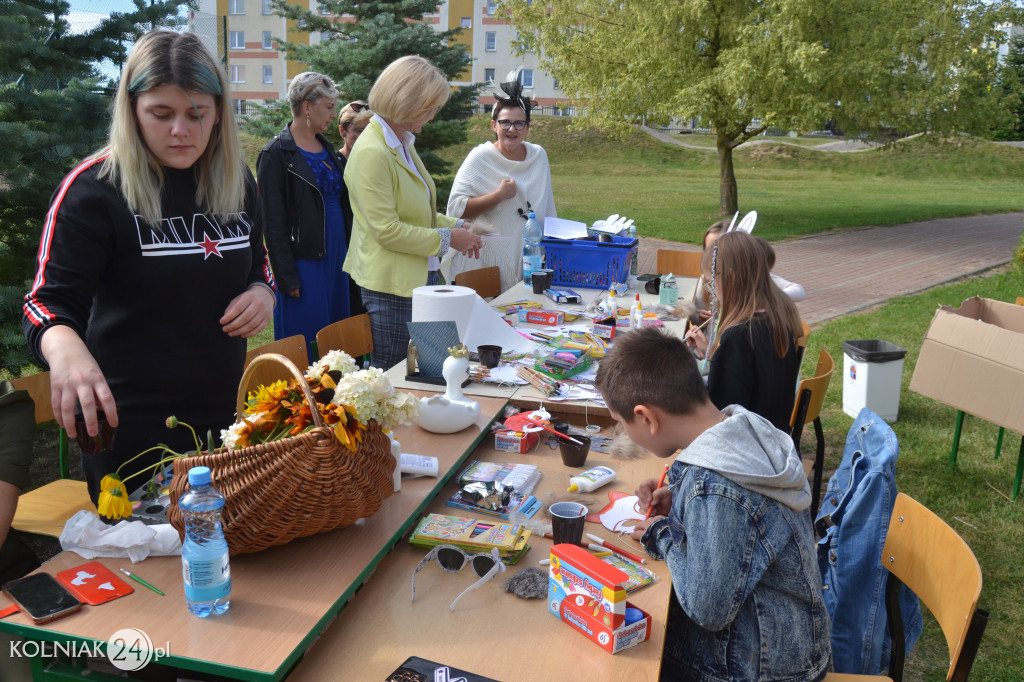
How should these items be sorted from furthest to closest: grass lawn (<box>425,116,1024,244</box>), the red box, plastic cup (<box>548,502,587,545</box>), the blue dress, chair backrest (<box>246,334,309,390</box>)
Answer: grass lawn (<box>425,116,1024,244</box>) < the blue dress < chair backrest (<box>246,334,309,390</box>) < the red box < plastic cup (<box>548,502,587,545</box>)

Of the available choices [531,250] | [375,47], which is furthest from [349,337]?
[375,47]

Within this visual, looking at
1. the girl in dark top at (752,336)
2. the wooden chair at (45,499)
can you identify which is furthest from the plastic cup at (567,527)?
the wooden chair at (45,499)

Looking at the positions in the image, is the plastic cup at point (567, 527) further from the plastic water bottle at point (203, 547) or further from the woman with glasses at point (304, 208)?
the woman with glasses at point (304, 208)

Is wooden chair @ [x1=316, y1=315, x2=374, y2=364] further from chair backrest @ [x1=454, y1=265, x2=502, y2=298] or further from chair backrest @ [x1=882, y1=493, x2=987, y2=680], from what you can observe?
chair backrest @ [x1=882, y1=493, x2=987, y2=680]

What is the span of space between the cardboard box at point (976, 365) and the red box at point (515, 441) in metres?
2.74

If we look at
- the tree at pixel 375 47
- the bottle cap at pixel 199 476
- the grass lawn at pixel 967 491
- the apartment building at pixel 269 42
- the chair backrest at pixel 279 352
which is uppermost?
the apartment building at pixel 269 42

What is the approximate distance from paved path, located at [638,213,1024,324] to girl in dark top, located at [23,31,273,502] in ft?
23.6

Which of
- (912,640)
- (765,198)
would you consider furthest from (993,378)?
(765,198)

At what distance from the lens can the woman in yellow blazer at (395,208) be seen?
359cm

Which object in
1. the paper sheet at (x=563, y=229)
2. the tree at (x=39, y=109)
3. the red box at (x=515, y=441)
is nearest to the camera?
the red box at (x=515, y=441)

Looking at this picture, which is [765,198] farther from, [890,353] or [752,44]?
[890,353]

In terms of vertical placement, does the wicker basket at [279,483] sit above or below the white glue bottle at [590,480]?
above

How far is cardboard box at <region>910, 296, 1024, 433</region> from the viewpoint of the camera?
400cm

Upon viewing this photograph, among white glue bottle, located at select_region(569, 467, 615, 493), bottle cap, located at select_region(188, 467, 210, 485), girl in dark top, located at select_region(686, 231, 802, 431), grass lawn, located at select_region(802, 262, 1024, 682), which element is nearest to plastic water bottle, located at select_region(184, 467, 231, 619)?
bottle cap, located at select_region(188, 467, 210, 485)
